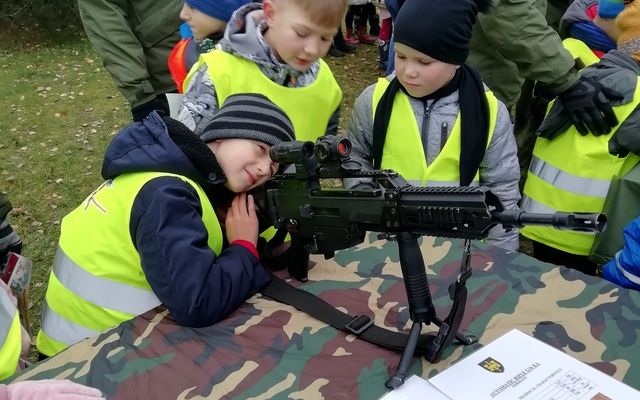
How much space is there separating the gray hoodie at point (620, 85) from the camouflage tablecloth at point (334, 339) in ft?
2.91

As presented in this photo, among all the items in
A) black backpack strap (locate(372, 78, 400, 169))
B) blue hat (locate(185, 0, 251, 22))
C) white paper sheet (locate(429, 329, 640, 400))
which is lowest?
white paper sheet (locate(429, 329, 640, 400))

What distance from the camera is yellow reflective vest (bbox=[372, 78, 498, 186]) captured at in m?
2.28

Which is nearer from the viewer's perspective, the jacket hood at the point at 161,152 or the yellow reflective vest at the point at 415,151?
the jacket hood at the point at 161,152

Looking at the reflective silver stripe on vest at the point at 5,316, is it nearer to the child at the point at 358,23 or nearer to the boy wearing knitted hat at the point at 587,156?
the boy wearing knitted hat at the point at 587,156

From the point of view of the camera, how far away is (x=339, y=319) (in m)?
1.63

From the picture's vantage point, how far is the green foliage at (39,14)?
9.40 meters

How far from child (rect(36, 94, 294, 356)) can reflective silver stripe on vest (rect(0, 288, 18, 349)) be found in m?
0.18

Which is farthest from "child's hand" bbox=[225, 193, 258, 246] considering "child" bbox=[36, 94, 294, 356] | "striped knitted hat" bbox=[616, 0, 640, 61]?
"striped knitted hat" bbox=[616, 0, 640, 61]

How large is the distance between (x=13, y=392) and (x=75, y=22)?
394 inches

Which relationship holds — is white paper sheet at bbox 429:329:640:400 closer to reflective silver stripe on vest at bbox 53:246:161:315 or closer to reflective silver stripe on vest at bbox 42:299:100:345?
reflective silver stripe on vest at bbox 53:246:161:315

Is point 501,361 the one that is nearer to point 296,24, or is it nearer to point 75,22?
point 296,24

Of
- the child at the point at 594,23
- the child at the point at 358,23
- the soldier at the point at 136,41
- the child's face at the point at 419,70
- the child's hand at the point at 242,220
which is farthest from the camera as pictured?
the child at the point at 358,23

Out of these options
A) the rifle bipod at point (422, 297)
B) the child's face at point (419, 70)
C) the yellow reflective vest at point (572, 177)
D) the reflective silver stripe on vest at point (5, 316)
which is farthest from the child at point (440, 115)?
the reflective silver stripe on vest at point (5, 316)

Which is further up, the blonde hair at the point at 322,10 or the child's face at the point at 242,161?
the blonde hair at the point at 322,10
